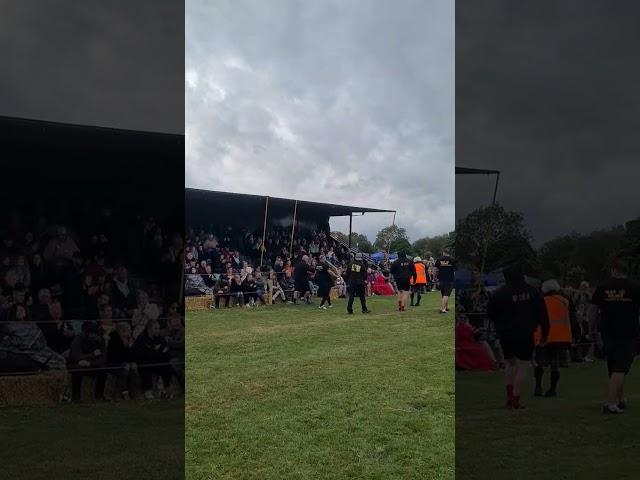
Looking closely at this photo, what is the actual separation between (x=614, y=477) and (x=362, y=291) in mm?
7968

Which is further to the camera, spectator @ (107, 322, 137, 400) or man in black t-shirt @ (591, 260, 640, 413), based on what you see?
spectator @ (107, 322, 137, 400)

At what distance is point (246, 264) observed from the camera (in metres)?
12.6

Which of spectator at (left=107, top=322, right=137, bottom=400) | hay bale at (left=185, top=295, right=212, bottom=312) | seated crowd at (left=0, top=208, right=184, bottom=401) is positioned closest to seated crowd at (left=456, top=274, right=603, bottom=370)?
seated crowd at (left=0, top=208, right=184, bottom=401)

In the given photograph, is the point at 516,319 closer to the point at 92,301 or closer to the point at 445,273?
the point at 92,301

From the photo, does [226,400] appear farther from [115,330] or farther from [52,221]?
[52,221]

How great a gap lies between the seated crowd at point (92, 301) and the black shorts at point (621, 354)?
2896mm

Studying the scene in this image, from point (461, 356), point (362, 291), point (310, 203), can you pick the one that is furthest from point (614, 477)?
point (310, 203)


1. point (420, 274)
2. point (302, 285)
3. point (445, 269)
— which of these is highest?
point (445, 269)

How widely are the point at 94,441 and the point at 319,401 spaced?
6.12ft

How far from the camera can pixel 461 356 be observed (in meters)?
3.93

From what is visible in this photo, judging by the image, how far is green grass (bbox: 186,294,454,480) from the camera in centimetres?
386

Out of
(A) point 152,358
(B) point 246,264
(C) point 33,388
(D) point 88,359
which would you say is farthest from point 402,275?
(C) point 33,388

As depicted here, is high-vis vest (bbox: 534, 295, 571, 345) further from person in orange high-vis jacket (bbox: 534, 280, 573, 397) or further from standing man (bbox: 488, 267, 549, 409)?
standing man (bbox: 488, 267, 549, 409)

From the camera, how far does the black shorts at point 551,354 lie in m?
3.99
